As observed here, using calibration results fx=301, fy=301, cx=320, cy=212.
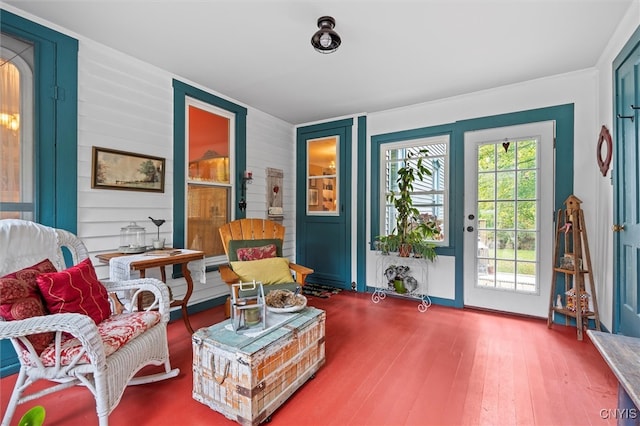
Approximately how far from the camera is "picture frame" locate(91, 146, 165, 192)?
249 centimetres

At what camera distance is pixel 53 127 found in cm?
221

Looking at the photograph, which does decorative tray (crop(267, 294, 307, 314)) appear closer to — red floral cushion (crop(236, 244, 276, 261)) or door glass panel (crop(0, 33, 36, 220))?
red floral cushion (crop(236, 244, 276, 261))

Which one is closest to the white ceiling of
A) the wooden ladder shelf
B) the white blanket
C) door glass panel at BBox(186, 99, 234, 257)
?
door glass panel at BBox(186, 99, 234, 257)

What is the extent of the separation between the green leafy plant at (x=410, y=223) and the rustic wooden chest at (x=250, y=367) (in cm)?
200

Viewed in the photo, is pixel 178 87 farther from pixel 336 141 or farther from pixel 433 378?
pixel 433 378

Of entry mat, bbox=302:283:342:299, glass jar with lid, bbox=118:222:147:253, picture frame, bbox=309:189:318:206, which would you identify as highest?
picture frame, bbox=309:189:318:206

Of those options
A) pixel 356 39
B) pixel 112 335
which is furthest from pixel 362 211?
pixel 112 335

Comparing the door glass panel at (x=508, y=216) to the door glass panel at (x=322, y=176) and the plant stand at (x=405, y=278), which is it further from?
the door glass panel at (x=322, y=176)

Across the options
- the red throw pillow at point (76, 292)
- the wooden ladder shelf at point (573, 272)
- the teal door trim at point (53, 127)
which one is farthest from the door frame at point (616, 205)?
the teal door trim at point (53, 127)

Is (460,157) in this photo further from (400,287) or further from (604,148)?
(400,287)

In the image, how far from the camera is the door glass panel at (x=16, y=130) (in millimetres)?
2047

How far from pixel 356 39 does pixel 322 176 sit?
2.34 meters

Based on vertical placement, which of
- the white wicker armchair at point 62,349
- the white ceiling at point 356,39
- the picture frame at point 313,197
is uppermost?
the white ceiling at point 356,39

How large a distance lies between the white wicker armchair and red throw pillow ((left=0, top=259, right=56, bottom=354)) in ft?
0.14
